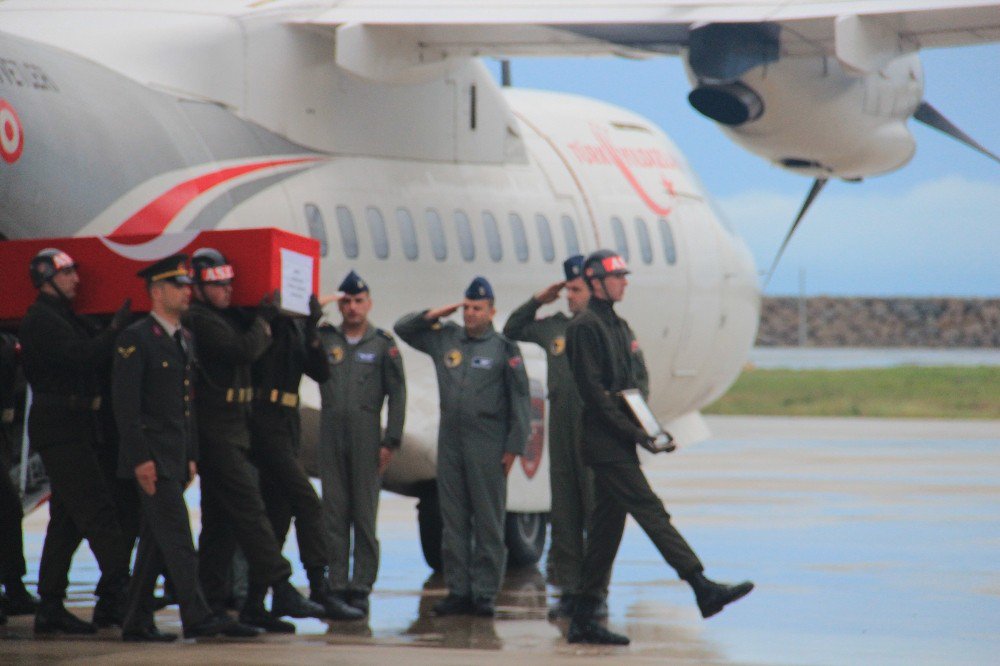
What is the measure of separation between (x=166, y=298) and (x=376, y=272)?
152 inches

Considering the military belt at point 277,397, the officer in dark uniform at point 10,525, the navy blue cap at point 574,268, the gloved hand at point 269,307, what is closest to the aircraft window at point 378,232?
the navy blue cap at point 574,268

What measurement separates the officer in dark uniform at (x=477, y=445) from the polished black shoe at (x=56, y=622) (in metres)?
2.08

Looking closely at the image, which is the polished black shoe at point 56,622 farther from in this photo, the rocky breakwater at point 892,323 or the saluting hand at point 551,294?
the rocky breakwater at point 892,323

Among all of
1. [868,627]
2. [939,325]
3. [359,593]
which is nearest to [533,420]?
[359,593]

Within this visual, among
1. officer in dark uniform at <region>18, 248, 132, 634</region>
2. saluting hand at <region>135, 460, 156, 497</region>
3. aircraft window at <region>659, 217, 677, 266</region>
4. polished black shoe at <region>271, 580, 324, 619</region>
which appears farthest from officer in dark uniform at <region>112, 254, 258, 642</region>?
aircraft window at <region>659, 217, 677, 266</region>

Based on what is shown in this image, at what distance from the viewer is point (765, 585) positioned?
11.8 metres

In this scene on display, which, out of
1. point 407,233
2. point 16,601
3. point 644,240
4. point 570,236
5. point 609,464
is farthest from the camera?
point 644,240

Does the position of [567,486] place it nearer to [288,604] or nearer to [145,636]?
[288,604]

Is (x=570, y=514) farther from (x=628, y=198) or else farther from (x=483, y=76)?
(x=628, y=198)

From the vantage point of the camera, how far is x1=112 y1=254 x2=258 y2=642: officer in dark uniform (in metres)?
8.88

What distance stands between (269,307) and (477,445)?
171cm

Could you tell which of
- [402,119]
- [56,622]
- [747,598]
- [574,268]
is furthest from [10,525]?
[402,119]

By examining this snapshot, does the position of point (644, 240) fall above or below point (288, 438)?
above

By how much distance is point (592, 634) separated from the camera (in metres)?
9.38
